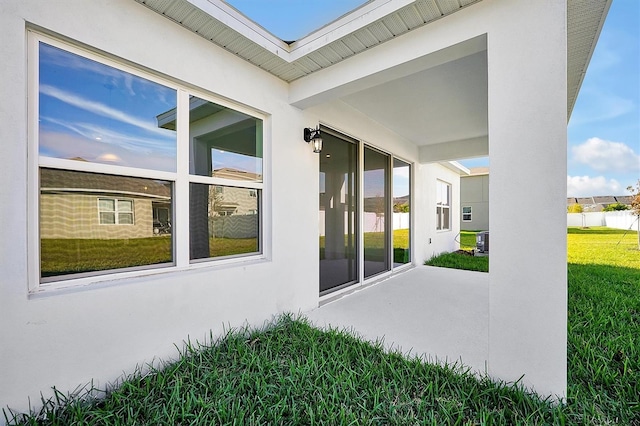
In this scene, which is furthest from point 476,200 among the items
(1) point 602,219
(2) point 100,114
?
(2) point 100,114

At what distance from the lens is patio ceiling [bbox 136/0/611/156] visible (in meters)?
2.36

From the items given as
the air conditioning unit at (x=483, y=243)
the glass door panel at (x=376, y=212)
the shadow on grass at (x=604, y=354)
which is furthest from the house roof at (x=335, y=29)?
the air conditioning unit at (x=483, y=243)

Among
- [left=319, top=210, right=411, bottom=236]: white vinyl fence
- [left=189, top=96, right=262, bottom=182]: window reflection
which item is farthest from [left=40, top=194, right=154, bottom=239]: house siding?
[left=319, top=210, right=411, bottom=236]: white vinyl fence

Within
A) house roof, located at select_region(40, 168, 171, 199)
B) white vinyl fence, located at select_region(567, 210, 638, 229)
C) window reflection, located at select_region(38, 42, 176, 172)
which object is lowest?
white vinyl fence, located at select_region(567, 210, 638, 229)

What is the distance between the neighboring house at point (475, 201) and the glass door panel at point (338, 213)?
763 inches

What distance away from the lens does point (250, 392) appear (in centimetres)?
210

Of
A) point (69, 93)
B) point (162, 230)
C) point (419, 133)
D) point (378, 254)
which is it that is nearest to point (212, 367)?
point (162, 230)

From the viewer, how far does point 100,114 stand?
A: 90.3 inches

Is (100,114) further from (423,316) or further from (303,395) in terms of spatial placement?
(423,316)

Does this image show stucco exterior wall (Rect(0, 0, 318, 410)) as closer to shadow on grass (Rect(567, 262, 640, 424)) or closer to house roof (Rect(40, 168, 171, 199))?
house roof (Rect(40, 168, 171, 199))

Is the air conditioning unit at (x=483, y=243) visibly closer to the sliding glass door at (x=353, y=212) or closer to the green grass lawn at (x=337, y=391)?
the sliding glass door at (x=353, y=212)

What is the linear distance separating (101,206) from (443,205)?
397 inches

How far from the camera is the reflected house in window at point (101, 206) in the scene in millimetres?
2061

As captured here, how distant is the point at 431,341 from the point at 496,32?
2948 mm
